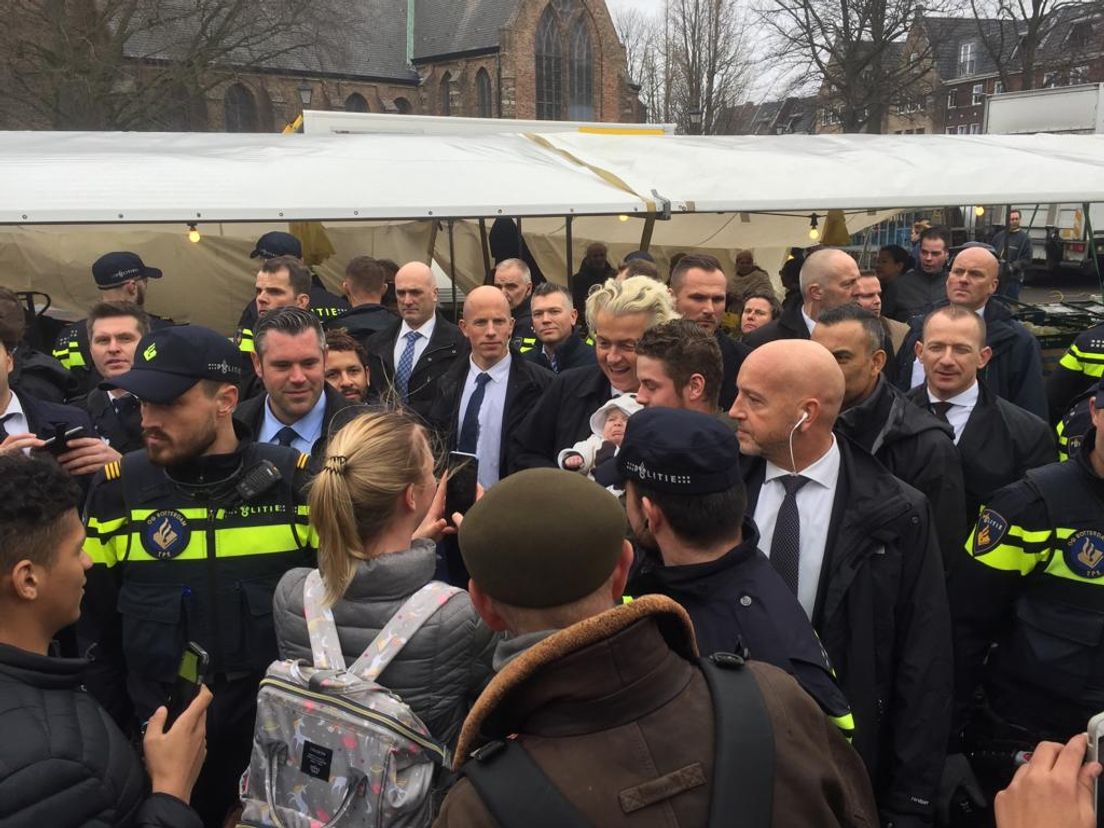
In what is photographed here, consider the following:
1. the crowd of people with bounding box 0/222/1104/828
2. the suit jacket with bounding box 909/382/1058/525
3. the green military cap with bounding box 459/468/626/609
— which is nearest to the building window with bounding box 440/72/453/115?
the crowd of people with bounding box 0/222/1104/828

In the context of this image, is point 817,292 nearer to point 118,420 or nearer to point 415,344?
point 415,344

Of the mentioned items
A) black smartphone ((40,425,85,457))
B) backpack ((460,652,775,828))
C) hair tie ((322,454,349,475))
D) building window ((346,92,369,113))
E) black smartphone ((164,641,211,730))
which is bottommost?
black smartphone ((164,641,211,730))

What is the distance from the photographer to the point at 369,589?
78.6 inches

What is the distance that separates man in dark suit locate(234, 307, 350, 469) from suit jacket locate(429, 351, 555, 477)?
3.38 ft

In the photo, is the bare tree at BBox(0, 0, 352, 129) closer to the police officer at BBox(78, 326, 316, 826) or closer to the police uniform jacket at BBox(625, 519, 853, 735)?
the police officer at BBox(78, 326, 316, 826)

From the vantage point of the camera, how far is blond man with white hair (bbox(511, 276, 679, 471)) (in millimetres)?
3711

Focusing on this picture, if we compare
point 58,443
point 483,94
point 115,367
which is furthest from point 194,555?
point 483,94

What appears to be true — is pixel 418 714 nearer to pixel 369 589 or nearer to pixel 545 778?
pixel 369 589

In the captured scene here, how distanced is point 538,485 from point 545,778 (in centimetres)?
46

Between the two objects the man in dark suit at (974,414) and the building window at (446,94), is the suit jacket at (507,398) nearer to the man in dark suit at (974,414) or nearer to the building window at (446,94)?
the man in dark suit at (974,414)

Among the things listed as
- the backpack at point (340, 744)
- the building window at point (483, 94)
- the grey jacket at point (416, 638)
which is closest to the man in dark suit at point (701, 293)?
the grey jacket at point (416, 638)

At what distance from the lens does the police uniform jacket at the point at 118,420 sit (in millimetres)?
3939

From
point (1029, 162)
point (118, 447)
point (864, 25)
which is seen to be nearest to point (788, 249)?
point (1029, 162)

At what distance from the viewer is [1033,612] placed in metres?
2.69
